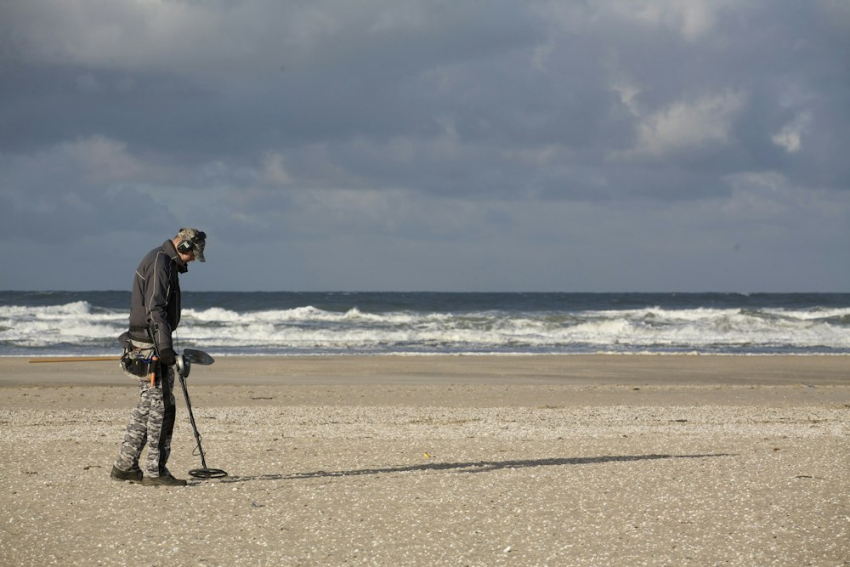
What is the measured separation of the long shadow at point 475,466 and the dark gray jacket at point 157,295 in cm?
140

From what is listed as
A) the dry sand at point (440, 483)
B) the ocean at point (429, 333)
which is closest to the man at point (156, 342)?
the dry sand at point (440, 483)

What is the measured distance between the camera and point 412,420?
37.6 feet

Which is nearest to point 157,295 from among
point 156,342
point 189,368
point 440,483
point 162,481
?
point 156,342

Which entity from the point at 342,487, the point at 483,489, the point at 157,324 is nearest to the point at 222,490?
the point at 342,487

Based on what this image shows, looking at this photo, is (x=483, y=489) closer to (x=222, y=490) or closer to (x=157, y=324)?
(x=222, y=490)

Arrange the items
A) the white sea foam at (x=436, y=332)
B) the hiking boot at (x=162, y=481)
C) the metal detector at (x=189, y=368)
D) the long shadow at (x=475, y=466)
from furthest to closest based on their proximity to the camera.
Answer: the white sea foam at (x=436, y=332)
the long shadow at (x=475, y=466)
the hiking boot at (x=162, y=481)
the metal detector at (x=189, y=368)

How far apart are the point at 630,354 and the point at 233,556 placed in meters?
20.7

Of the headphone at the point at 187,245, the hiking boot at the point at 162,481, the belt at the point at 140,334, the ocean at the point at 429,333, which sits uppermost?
the headphone at the point at 187,245

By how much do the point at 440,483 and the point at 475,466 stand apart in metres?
0.90

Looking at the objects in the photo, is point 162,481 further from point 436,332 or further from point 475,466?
point 436,332

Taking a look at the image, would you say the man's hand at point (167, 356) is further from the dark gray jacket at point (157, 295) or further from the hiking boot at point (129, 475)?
the hiking boot at point (129, 475)

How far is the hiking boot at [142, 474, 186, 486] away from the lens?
6.79 meters

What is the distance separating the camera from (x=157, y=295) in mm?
6406

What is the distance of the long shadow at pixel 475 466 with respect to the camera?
24.0 feet
